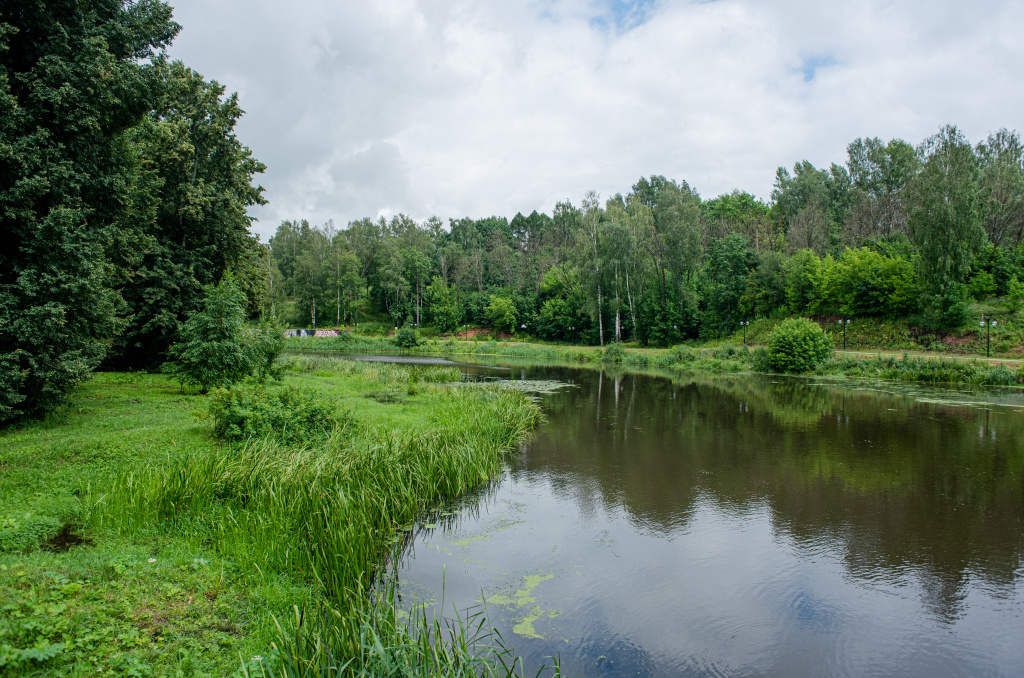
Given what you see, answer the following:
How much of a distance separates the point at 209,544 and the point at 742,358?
36464 millimetres

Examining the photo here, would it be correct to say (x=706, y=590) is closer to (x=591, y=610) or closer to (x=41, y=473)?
(x=591, y=610)

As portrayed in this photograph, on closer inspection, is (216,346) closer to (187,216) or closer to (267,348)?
(267,348)

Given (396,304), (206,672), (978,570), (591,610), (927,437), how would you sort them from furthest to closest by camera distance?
(396,304), (927,437), (978,570), (591,610), (206,672)

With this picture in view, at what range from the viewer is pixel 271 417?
10.4m

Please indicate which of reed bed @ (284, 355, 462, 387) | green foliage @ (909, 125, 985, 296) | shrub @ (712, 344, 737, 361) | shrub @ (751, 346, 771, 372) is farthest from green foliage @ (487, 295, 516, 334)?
green foliage @ (909, 125, 985, 296)

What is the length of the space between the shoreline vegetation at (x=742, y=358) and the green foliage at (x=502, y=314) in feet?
8.83

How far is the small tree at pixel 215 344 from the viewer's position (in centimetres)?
1340

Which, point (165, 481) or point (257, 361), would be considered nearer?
point (165, 481)

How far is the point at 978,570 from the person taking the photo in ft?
23.1

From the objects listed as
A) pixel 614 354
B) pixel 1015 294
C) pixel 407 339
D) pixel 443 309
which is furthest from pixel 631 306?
pixel 443 309

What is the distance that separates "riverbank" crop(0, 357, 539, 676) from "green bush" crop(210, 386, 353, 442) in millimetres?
339

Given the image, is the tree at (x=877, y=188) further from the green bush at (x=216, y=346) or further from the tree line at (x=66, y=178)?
the tree line at (x=66, y=178)

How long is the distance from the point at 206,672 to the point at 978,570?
8992 mm

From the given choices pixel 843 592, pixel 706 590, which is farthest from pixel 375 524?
pixel 843 592
